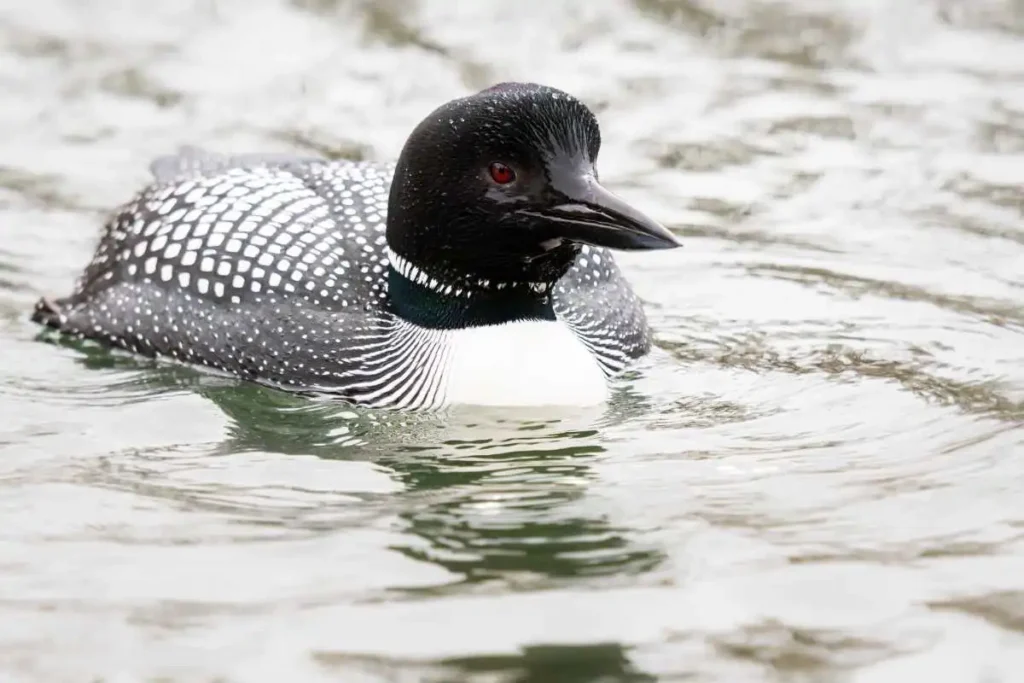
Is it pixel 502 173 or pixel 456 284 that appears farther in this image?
pixel 456 284

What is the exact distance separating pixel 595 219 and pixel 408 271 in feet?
2.80

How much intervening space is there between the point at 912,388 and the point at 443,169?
71.1 inches

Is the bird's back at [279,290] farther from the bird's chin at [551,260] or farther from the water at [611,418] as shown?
the bird's chin at [551,260]

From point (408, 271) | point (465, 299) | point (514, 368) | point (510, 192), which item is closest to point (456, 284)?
point (465, 299)

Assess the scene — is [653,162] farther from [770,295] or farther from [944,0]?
[944,0]

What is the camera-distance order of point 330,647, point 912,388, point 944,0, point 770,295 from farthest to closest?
1. point 944,0
2. point 770,295
3. point 912,388
4. point 330,647

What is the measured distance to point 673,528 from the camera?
4988mm

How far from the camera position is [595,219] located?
564 cm

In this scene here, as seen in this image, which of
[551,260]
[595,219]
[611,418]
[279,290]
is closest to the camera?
[595,219]

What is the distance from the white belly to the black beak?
0.52m

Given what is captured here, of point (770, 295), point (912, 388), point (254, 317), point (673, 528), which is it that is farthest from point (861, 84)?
point (673, 528)

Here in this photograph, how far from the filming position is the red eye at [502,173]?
5.82 meters

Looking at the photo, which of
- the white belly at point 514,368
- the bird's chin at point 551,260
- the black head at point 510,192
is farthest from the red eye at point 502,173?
the white belly at point 514,368

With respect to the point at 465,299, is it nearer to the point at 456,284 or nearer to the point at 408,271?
the point at 456,284
